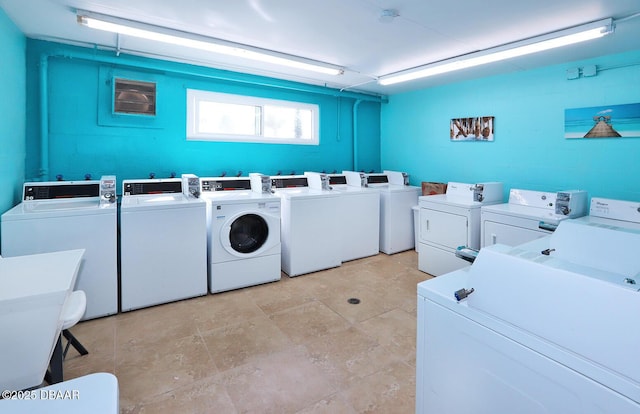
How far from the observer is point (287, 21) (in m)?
2.70

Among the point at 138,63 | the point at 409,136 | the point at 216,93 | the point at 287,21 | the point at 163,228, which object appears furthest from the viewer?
the point at 409,136

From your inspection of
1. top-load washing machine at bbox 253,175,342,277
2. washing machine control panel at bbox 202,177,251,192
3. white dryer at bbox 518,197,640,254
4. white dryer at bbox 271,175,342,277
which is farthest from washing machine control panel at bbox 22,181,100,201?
white dryer at bbox 518,197,640,254

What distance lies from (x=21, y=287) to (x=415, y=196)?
4.54m

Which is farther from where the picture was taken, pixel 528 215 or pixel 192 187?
Answer: pixel 192 187

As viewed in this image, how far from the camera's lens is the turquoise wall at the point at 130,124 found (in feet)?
11.0

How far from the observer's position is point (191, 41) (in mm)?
2941

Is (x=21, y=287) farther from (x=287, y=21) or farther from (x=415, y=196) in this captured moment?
(x=415, y=196)

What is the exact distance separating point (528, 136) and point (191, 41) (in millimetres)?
3890

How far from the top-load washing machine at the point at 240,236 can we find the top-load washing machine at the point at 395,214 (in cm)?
166

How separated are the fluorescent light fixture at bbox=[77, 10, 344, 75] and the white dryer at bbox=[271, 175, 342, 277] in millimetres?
1492

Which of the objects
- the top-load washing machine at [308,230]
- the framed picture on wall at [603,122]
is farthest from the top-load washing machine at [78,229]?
the framed picture on wall at [603,122]

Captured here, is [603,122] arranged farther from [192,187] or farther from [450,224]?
[192,187]

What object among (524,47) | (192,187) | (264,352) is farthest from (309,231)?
(524,47)

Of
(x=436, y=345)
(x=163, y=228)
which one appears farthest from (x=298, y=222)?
(x=436, y=345)
